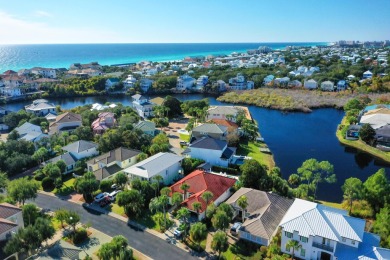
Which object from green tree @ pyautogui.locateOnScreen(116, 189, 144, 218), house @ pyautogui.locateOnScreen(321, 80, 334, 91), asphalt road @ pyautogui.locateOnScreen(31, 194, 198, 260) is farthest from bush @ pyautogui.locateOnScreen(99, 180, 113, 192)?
house @ pyautogui.locateOnScreen(321, 80, 334, 91)

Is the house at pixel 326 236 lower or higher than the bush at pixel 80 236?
higher

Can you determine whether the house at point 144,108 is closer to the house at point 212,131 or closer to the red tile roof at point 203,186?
the house at point 212,131

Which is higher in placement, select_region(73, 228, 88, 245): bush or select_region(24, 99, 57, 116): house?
select_region(24, 99, 57, 116): house

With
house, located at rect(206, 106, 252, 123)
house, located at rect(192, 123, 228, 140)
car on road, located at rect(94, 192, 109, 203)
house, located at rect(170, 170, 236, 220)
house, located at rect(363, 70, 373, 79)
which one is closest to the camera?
house, located at rect(170, 170, 236, 220)

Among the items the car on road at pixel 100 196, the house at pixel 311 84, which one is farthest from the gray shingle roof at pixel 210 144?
the house at pixel 311 84

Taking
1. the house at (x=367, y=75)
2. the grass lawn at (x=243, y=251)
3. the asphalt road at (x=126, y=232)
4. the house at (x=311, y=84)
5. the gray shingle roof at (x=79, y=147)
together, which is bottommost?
the grass lawn at (x=243, y=251)

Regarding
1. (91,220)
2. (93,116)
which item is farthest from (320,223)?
(93,116)

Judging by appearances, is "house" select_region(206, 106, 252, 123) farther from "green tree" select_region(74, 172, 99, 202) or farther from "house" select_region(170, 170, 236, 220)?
"green tree" select_region(74, 172, 99, 202)

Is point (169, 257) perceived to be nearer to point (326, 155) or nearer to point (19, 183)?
point (19, 183)
